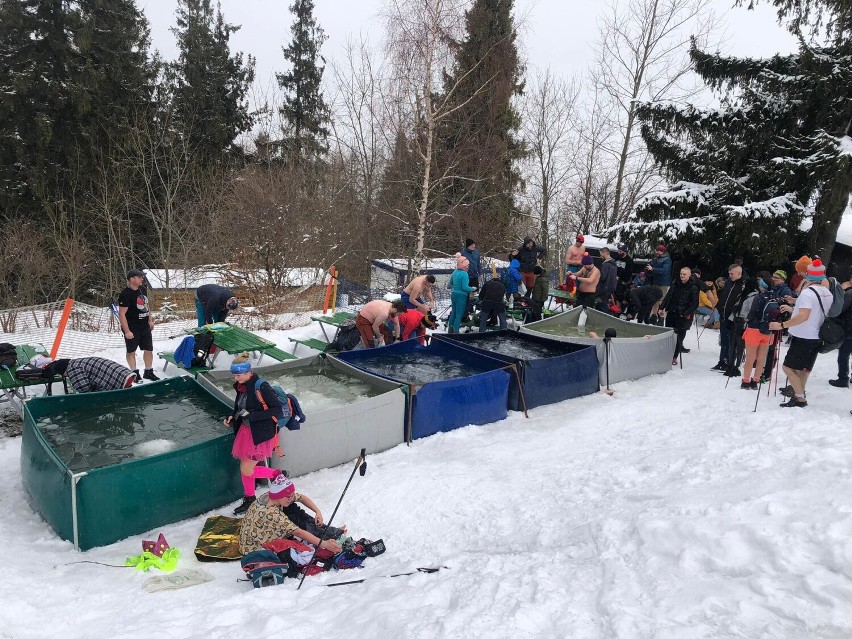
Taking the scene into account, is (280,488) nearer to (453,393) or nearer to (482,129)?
(453,393)

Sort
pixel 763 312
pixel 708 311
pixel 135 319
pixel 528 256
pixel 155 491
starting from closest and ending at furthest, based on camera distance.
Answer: pixel 155 491 → pixel 763 312 → pixel 135 319 → pixel 528 256 → pixel 708 311

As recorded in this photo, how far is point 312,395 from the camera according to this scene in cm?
686

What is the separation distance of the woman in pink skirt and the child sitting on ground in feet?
1.57

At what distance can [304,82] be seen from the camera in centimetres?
2989

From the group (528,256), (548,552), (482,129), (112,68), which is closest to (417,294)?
(528,256)

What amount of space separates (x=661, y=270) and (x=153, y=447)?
10.3 m

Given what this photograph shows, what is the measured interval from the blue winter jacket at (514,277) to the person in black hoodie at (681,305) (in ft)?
10.7

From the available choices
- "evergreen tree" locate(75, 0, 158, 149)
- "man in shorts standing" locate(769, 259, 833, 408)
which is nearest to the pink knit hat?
"man in shorts standing" locate(769, 259, 833, 408)

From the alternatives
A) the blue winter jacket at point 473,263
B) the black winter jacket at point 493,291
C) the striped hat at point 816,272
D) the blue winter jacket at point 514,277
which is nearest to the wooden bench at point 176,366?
the black winter jacket at point 493,291

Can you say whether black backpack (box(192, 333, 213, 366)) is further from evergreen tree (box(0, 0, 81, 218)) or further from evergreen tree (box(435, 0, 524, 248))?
evergreen tree (box(0, 0, 81, 218))

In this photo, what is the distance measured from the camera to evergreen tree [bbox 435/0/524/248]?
722 inches

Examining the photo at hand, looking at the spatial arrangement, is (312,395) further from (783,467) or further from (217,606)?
(783,467)

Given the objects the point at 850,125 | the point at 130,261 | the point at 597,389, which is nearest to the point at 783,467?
the point at 597,389

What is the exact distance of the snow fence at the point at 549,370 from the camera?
25.9 feet
